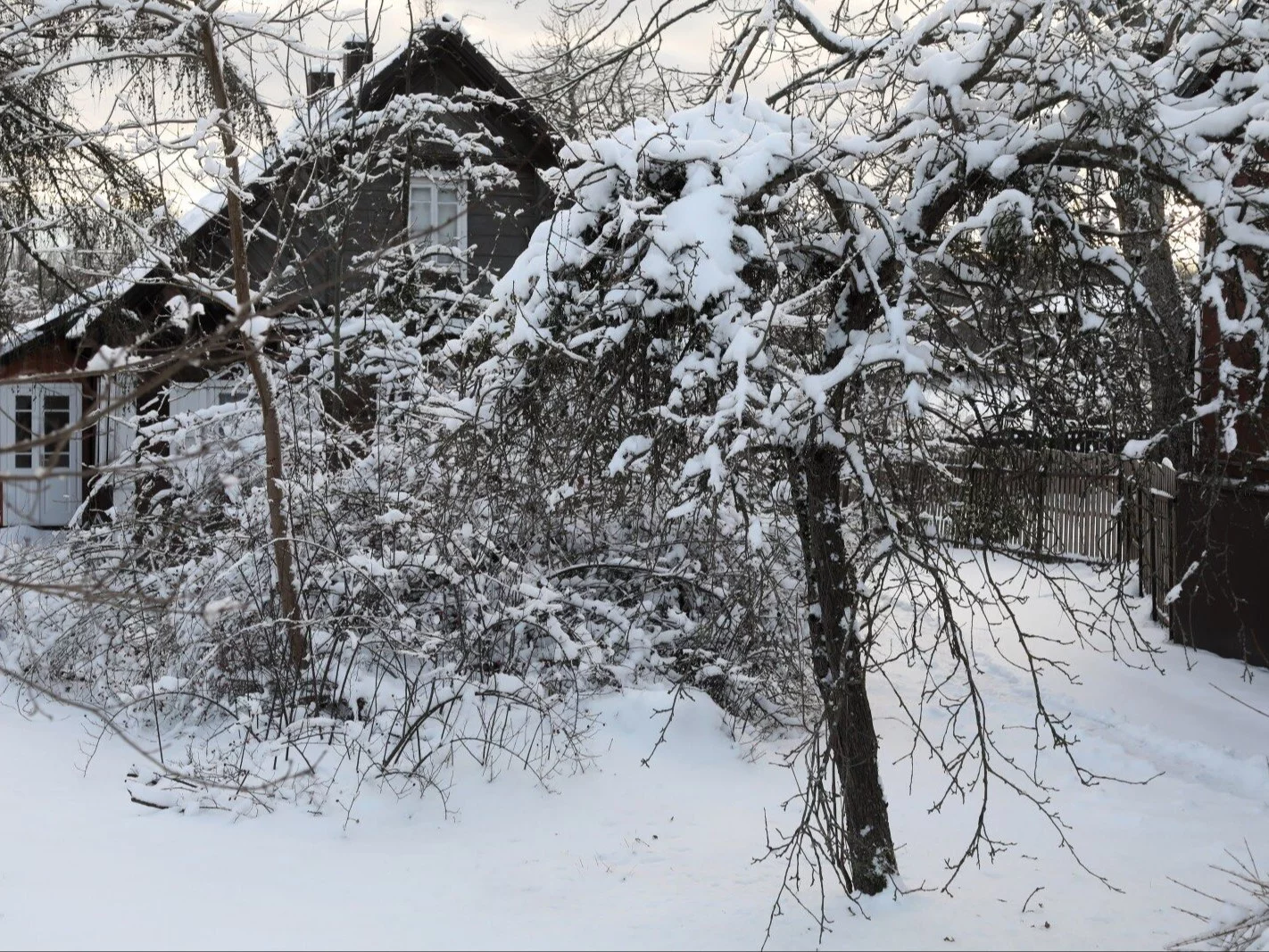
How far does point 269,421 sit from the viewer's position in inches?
312

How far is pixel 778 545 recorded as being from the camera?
8.84 meters

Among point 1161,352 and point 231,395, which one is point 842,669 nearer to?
point 1161,352

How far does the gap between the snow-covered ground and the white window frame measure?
431 centimetres

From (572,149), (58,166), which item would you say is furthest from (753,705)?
(58,166)

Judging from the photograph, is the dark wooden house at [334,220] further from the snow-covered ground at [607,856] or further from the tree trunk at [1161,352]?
the tree trunk at [1161,352]

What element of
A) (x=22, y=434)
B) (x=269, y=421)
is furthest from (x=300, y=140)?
(x=22, y=434)

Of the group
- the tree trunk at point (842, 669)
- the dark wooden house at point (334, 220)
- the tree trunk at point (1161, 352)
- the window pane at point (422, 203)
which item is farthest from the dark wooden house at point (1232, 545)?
the window pane at point (422, 203)

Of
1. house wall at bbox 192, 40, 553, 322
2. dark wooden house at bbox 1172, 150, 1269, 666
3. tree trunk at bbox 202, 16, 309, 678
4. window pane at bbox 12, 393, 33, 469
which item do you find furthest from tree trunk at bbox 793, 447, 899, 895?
window pane at bbox 12, 393, 33, 469

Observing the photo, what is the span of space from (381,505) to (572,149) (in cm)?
422

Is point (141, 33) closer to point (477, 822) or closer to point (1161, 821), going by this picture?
point (477, 822)

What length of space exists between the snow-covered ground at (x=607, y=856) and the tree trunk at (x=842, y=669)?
32 centimetres

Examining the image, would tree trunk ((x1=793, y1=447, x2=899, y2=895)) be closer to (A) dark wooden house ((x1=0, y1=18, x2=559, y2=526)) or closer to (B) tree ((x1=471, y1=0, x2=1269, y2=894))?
(B) tree ((x1=471, y1=0, x2=1269, y2=894))

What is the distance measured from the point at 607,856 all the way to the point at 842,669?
8.17ft

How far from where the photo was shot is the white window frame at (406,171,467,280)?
37.2 feet
